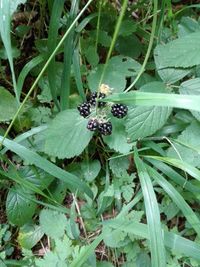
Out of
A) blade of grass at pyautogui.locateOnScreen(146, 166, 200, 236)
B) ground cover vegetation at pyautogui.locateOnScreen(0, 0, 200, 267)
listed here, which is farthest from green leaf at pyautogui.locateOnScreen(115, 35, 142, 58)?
blade of grass at pyautogui.locateOnScreen(146, 166, 200, 236)

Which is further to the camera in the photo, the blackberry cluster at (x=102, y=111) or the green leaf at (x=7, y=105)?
the green leaf at (x=7, y=105)

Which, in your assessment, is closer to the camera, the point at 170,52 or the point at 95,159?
the point at 170,52

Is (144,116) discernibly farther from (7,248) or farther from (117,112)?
(7,248)

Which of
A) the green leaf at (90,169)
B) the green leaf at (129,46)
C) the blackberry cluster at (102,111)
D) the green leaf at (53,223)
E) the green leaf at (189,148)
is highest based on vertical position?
the green leaf at (129,46)

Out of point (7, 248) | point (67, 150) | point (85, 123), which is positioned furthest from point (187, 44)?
Answer: point (7, 248)

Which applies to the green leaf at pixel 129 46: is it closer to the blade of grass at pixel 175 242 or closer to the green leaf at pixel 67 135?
the green leaf at pixel 67 135

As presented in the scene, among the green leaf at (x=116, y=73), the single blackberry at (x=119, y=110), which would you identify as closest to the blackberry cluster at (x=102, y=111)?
the single blackberry at (x=119, y=110)
